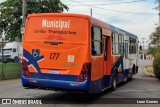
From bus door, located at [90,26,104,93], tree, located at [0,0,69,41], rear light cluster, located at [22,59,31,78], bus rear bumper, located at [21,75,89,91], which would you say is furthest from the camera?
tree, located at [0,0,69,41]

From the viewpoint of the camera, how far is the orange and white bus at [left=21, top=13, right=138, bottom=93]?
Answer: 12625 millimetres

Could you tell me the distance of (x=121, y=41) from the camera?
18.8 meters

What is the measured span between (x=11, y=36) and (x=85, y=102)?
3351 centimetres

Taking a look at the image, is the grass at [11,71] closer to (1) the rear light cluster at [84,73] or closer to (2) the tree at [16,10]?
(1) the rear light cluster at [84,73]

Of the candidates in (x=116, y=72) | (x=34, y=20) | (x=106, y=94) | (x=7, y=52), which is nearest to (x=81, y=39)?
(x=34, y=20)

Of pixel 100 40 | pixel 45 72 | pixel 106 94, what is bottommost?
pixel 106 94

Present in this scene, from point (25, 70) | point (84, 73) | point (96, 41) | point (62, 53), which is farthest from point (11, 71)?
point (84, 73)

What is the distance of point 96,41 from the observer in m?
13.6

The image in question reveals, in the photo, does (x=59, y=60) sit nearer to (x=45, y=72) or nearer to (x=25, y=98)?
(x=45, y=72)

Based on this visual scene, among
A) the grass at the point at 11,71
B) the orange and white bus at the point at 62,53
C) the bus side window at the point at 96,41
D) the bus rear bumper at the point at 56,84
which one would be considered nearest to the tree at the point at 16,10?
the grass at the point at 11,71

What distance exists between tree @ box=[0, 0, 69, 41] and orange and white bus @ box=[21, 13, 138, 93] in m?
30.8

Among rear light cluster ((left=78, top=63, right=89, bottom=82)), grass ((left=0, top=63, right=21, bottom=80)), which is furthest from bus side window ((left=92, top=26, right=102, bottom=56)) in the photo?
grass ((left=0, top=63, right=21, bottom=80))

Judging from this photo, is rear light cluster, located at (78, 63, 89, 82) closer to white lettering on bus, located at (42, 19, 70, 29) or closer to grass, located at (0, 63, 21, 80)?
white lettering on bus, located at (42, 19, 70, 29)

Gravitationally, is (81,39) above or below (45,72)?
above
